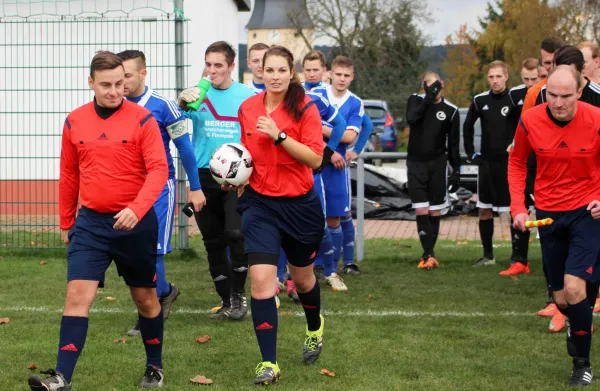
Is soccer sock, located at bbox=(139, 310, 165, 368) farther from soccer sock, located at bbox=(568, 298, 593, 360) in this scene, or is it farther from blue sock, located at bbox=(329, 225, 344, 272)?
blue sock, located at bbox=(329, 225, 344, 272)

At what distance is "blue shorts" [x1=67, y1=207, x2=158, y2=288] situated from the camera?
16.4 ft

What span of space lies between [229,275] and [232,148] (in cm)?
214

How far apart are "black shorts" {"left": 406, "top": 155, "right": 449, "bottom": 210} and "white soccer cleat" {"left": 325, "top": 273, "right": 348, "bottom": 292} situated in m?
1.91

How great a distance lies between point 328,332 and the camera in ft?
22.7

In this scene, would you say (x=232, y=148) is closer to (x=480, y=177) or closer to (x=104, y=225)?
(x=104, y=225)

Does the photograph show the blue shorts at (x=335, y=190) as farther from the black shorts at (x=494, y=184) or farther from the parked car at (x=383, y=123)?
the parked car at (x=383, y=123)

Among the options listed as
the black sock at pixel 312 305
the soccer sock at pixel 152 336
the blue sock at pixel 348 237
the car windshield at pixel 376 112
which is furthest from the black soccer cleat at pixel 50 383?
the car windshield at pixel 376 112

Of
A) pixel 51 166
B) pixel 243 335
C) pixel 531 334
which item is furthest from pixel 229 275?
pixel 51 166

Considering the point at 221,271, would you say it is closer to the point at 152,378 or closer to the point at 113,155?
the point at 152,378

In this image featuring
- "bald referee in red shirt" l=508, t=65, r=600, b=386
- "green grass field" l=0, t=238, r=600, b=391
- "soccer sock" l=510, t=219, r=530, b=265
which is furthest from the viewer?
"soccer sock" l=510, t=219, r=530, b=265

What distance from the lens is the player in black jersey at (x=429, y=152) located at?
10422mm

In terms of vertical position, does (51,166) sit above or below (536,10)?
below

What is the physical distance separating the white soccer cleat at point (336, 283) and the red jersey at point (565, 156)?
339 cm

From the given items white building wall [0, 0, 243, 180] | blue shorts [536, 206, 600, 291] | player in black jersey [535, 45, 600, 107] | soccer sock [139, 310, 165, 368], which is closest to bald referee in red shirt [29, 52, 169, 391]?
soccer sock [139, 310, 165, 368]
